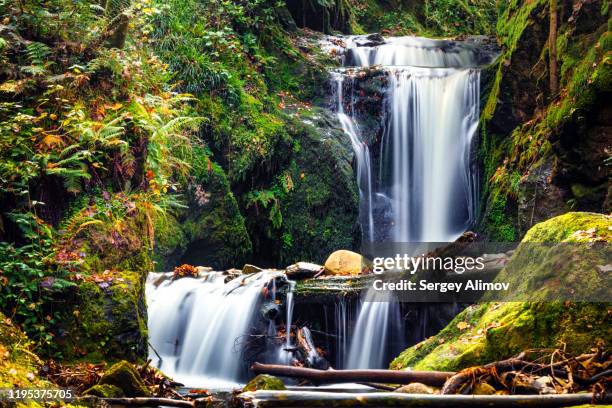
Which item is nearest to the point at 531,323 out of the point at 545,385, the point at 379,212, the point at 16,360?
the point at 545,385

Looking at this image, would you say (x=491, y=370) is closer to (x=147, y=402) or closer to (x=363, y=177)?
(x=147, y=402)

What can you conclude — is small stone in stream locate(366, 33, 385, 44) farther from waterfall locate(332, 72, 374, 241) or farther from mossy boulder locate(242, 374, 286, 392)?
mossy boulder locate(242, 374, 286, 392)

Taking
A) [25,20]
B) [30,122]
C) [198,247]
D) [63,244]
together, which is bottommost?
[198,247]

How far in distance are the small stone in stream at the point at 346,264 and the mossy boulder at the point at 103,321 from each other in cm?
416

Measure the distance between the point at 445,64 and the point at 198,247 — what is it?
8962 millimetres

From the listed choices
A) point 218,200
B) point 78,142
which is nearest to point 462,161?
point 218,200

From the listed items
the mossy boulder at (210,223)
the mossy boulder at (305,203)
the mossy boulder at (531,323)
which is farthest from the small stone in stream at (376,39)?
the mossy boulder at (531,323)

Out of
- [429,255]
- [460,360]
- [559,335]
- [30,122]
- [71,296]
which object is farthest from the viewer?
[429,255]

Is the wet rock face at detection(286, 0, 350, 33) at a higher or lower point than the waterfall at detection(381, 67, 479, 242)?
higher

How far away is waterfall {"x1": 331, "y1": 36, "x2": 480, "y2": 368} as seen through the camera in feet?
46.1

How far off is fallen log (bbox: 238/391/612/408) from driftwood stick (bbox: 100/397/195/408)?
0.86 metres

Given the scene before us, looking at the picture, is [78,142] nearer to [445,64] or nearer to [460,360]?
[460,360]

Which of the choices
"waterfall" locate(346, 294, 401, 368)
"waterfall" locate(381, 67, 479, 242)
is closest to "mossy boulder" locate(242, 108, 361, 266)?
"waterfall" locate(381, 67, 479, 242)

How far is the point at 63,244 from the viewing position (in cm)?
598
